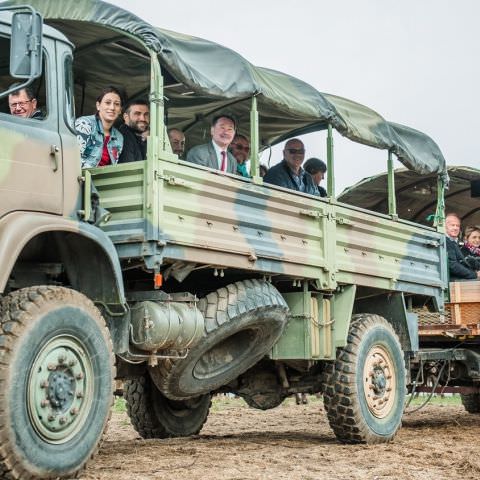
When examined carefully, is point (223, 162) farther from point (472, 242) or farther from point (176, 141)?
point (472, 242)

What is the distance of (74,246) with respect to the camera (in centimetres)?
620

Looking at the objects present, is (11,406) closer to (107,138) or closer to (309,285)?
(107,138)

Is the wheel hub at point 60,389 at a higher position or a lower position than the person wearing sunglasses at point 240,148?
lower

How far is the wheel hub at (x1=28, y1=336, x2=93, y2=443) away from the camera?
214 inches

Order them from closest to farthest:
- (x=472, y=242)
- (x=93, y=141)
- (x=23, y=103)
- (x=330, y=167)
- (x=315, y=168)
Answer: (x=23, y=103) → (x=93, y=141) → (x=330, y=167) → (x=315, y=168) → (x=472, y=242)

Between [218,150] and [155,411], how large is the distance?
269 centimetres

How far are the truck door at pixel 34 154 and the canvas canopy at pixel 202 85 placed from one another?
71cm

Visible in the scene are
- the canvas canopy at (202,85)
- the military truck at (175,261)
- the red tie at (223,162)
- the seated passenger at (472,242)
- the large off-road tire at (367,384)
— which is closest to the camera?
the military truck at (175,261)

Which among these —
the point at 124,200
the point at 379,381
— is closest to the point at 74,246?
the point at 124,200

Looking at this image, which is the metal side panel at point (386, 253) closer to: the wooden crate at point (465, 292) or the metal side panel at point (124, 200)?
the wooden crate at point (465, 292)

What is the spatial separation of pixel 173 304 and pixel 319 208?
2.10 m

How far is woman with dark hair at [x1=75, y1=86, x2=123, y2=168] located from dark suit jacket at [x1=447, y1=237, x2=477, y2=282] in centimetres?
534

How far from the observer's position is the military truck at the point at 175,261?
556 cm

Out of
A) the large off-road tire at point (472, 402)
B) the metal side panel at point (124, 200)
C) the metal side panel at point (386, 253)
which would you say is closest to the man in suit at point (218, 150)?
the metal side panel at point (386, 253)
